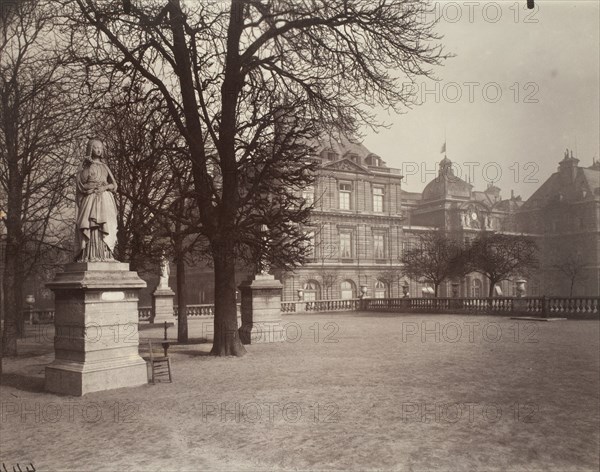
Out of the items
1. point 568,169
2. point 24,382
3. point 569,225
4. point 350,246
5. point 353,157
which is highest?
point 353,157

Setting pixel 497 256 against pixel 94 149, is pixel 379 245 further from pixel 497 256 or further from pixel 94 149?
pixel 94 149

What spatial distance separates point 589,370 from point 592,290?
151 feet

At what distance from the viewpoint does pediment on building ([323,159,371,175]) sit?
52938mm

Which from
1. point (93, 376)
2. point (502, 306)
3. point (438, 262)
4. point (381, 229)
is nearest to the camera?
point (93, 376)

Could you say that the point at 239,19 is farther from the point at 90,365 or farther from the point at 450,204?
the point at 450,204

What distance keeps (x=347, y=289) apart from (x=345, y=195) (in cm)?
972

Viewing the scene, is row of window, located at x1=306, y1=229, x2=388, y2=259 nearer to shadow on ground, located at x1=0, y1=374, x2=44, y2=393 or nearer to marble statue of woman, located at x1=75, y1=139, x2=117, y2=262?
shadow on ground, located at x1=0, y1=374, x2=44, y2=393

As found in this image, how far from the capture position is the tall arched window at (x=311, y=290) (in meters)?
50.3

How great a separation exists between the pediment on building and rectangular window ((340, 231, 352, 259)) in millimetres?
6469

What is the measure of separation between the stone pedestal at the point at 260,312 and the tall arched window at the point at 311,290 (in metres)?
32.2

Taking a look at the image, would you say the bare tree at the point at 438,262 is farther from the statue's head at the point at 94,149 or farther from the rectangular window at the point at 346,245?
the statue's head at the point at 94,149

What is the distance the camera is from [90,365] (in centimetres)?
971

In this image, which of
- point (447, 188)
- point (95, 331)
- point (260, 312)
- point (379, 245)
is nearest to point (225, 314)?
point (260, 312)

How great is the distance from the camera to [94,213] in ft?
33.1
